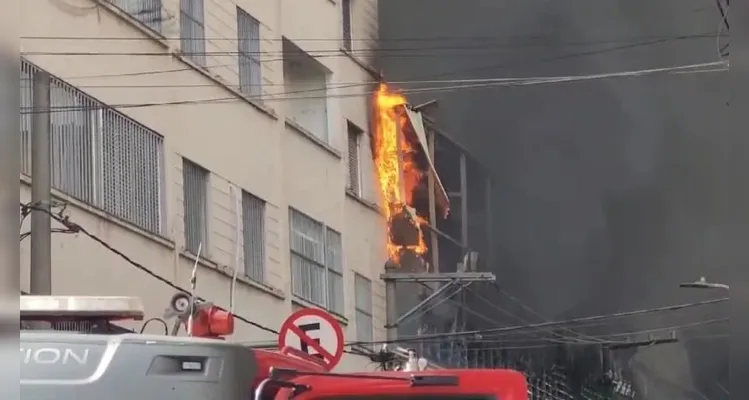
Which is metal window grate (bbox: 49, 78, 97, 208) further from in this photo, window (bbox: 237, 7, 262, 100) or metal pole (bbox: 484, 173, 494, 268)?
metal pole (bbox: 484, 173, 494, 268)

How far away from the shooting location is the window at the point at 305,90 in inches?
208

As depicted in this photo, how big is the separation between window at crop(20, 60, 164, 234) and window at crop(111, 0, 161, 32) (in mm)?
371

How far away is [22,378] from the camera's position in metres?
2.89

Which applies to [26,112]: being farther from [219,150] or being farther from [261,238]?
[261,238]

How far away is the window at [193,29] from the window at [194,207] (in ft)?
1.33

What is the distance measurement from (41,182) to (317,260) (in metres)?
1.18

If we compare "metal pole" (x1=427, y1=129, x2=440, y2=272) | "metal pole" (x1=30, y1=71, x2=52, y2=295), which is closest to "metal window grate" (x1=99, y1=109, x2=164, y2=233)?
"metal pole" (x1=30, y1=71, x2=52, y2=295)

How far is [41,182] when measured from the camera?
449 centimetres

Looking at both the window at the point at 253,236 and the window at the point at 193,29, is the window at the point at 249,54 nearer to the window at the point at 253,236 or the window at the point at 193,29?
the window at the point at 193,29

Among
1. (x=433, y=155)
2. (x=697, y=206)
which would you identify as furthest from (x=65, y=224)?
(x=697, y=206)

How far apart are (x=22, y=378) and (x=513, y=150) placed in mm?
2790

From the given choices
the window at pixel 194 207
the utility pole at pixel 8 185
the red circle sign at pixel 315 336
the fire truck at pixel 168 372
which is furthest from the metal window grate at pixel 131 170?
the utility pole at pixel 8 185

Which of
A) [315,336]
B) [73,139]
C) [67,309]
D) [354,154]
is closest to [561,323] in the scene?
[354,154]

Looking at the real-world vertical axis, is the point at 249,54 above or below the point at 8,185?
above
